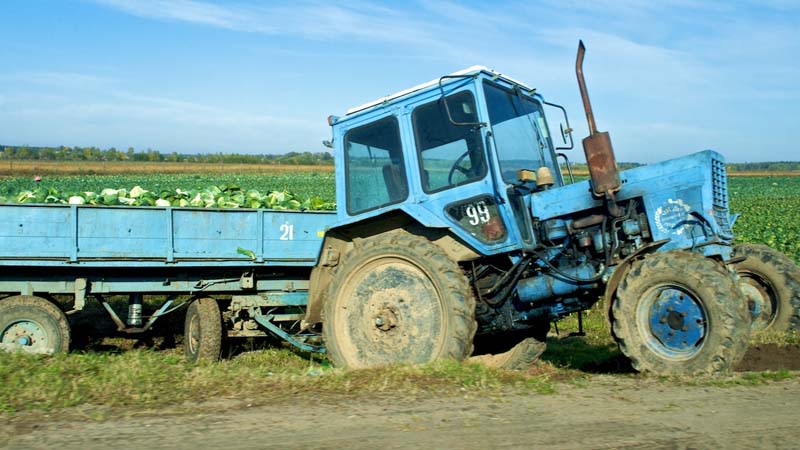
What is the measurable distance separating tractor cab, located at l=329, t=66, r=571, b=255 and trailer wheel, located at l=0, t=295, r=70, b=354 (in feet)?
13.4

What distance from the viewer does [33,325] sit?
8531 mm

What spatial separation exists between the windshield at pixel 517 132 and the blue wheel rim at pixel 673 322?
1662 mm

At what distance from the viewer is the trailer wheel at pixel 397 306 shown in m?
6.03

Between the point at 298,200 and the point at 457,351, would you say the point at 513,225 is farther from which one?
the point at 298,200

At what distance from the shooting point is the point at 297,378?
570cm

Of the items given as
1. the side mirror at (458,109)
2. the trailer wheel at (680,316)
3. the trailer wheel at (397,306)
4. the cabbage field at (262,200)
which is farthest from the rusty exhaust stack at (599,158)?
the cabbage field at (262,200)

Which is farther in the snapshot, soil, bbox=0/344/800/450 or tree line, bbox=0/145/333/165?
tree line, bbox=0/145/333/165

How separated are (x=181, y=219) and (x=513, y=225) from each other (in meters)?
4.66

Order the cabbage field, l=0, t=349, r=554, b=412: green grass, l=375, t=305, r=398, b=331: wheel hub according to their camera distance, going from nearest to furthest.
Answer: l=0, t=349, r=554, b=412: green grass, l=375, t=305, r=398, b=331: wheel hub, the cabbage field

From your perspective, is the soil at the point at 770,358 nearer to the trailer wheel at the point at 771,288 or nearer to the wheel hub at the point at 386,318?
the trailer wheel at the point at 771,288

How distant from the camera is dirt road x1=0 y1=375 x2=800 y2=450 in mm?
4160

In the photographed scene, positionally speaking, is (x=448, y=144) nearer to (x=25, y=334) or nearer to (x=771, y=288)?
(x=771, y=288)

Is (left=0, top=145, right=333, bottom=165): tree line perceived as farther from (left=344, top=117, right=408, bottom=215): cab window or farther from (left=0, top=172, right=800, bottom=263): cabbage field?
(left=344, top=117, right=408, bottom=215): cab window

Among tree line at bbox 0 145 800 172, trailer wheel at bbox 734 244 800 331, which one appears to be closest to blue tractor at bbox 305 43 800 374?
trailer wheel at bbox 734 244 800 331
